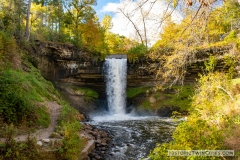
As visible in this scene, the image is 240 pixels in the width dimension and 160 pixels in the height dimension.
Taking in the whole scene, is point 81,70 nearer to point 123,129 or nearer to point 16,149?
point 123,129

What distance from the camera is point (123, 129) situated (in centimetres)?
1119

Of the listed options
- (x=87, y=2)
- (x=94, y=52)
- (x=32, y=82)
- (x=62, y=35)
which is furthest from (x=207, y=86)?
(x=87, y=2)

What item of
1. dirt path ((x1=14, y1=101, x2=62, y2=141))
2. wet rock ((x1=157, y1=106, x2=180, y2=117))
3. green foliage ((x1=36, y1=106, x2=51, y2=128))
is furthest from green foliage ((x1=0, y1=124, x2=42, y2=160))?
wet rock ((x1=157, y1=106, x2=180, y2=117))

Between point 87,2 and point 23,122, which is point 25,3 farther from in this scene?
point 23,122

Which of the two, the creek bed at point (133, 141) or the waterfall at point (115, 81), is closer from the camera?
the creek bed at point (133, 141)

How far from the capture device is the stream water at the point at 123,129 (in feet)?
24.9

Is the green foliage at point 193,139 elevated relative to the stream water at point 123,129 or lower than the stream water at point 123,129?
elevated

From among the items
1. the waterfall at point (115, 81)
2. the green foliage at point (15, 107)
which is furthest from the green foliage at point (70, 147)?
the waterfall at point (115, 81)

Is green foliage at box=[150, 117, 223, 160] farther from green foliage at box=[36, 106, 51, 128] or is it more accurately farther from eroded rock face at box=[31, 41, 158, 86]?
eroded rock face at box=[31, 41, 158, 86]

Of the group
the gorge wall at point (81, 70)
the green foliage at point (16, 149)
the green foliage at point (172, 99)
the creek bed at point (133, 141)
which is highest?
the gorge wall at point (81, 70)

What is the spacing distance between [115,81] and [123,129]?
28.8ft

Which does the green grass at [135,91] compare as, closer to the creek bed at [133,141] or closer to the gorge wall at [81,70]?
the gorge wall at [81,70]

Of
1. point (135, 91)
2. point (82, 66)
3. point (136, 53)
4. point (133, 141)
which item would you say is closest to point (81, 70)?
point (82, 66)

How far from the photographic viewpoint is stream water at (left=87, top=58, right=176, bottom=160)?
7590mm
